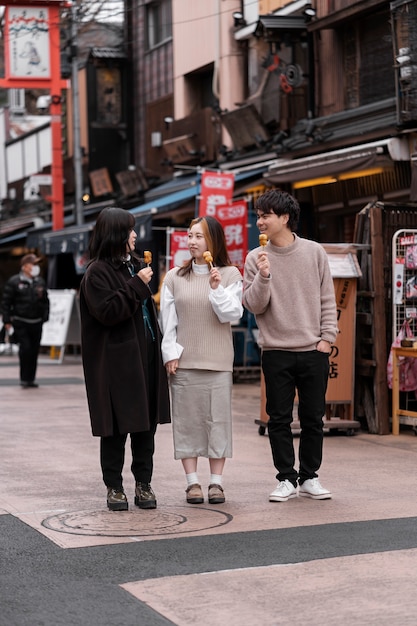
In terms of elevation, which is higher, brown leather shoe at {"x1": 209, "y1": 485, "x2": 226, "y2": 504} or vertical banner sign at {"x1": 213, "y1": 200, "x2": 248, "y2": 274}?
vertical banner sign at {"x1": 213, "y1": 200, "x2": 248, "y2": 274}

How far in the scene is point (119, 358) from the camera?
6.80m

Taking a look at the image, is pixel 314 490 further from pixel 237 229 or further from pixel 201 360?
pixel 237 229

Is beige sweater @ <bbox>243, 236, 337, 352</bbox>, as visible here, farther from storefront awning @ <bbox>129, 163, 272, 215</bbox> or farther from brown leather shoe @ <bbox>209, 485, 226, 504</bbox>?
storefront awning @ <bbox>129, 163, 272, 215</bbox>

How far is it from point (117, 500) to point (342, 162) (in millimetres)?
8097

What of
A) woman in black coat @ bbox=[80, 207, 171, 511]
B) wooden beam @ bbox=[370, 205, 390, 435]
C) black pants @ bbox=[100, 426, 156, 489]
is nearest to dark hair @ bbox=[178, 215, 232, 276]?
woman in black coat @ bbox=[80, 207, 171, 511]

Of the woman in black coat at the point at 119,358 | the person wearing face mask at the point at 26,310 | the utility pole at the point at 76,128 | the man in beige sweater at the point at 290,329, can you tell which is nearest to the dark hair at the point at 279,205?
the man in beige sweater at the point at 290,329

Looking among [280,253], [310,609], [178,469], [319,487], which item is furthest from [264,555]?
[178,469]

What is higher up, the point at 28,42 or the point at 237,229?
the point at 28,42

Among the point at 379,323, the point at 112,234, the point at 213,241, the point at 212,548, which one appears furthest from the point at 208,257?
the point at 379,323

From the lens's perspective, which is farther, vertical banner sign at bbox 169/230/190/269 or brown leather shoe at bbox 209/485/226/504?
vertical banner sign at bbox 169/230/190/269

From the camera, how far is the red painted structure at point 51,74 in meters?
22.7

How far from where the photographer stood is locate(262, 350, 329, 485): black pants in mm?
7086

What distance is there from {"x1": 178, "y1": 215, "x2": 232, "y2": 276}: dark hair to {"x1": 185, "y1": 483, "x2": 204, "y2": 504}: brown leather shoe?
53.9 inches

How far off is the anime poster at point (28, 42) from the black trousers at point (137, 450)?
55.0 feet
